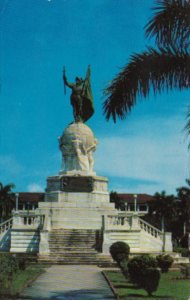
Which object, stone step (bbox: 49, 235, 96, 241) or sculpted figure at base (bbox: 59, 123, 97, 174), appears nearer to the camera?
stone step (bbox: 49, 235, 96, 241)

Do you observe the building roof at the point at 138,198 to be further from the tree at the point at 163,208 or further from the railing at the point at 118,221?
the railing at the point at 118,221

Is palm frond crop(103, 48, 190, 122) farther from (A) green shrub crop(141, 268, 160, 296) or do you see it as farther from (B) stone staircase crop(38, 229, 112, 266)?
(B) stone staircase crop(38, 229, 112, 266)

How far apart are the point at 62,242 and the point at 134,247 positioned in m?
4.41

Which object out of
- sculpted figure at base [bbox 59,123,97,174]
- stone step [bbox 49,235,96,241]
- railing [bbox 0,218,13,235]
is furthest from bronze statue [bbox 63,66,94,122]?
stone step [bbox 49,235,96,241]

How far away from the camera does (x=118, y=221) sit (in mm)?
36094

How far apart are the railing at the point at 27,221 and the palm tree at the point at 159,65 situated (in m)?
23.0

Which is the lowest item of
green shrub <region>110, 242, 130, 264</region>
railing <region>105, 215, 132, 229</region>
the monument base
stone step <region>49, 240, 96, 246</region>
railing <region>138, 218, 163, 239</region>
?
green shrub <region>110, 242, 130, 264</region>

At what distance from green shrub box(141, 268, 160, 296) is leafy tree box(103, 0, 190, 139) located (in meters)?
4.82

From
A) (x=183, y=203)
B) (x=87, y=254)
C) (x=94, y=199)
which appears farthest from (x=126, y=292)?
(x=183, y=203)

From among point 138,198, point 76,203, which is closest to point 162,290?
point 76,203

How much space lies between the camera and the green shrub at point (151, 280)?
14859 mm

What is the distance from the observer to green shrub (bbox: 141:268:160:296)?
14.9m

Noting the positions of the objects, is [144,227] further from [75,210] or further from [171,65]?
[171,65]

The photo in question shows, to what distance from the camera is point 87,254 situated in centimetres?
3108
